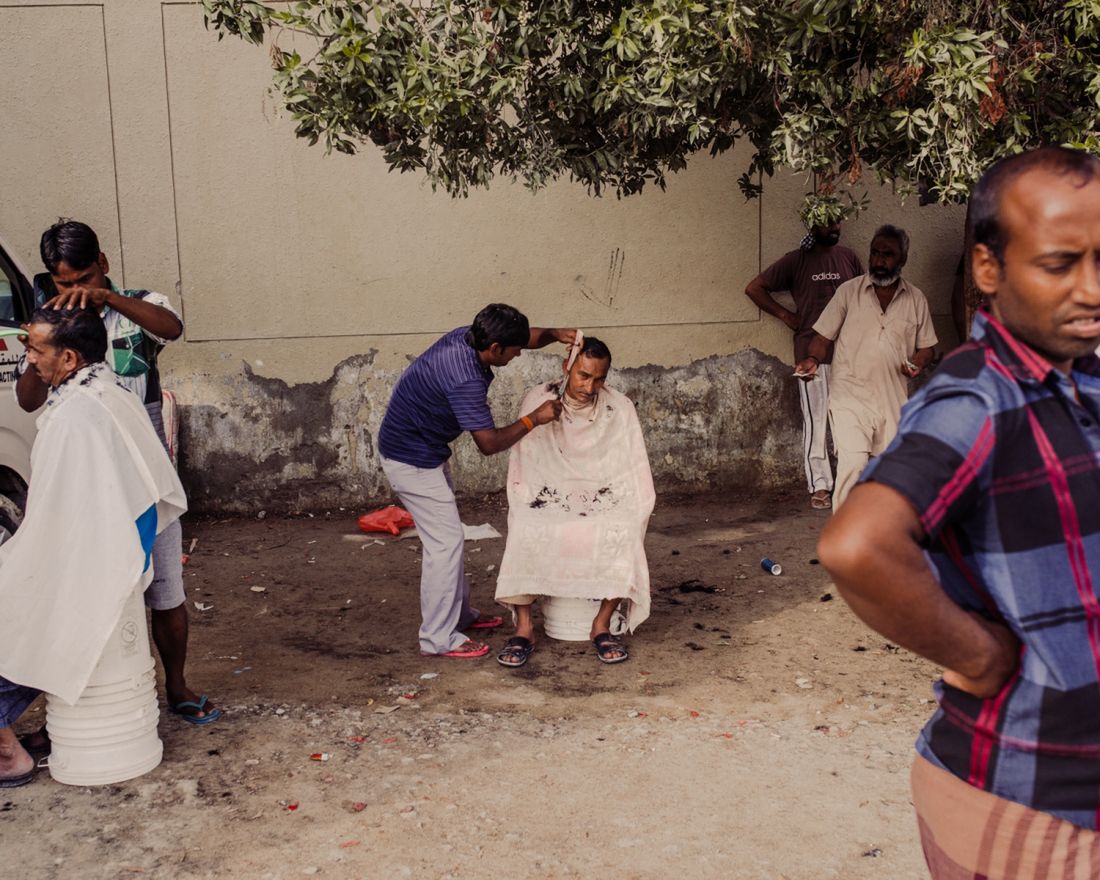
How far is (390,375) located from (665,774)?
4546 mm

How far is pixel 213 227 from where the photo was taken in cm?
777

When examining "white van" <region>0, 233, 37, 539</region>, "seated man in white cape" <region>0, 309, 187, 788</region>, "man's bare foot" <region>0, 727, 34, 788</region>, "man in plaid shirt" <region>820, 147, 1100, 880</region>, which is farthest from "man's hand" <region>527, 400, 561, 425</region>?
"man in plaid shirt" <region>820, 147, 1100, 880</region>

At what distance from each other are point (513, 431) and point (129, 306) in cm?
164

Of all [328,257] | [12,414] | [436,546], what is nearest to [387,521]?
[328,257]

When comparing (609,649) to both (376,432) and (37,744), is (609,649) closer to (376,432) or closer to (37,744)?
(37,744)

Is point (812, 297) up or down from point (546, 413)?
up

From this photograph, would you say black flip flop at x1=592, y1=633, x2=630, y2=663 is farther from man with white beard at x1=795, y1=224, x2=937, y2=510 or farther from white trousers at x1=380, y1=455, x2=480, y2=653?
man with white beard at x1=795, y1=224, x2=937, y2=510

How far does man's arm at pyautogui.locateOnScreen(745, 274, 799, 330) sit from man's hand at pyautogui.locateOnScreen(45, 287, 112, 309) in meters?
5.08

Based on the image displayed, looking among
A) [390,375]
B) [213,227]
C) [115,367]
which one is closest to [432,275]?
[390,375]

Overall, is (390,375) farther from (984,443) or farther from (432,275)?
(984,443)

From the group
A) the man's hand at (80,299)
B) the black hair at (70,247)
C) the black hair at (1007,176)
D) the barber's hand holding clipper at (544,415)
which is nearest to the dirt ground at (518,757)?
the barber's hand holding clipper at (544,415)

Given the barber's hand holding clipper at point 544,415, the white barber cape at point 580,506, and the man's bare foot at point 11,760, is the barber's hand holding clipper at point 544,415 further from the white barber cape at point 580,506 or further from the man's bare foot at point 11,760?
the man's bare foot at point 11,760

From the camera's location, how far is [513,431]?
514 cm

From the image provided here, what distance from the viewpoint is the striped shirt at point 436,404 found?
5.07 m
